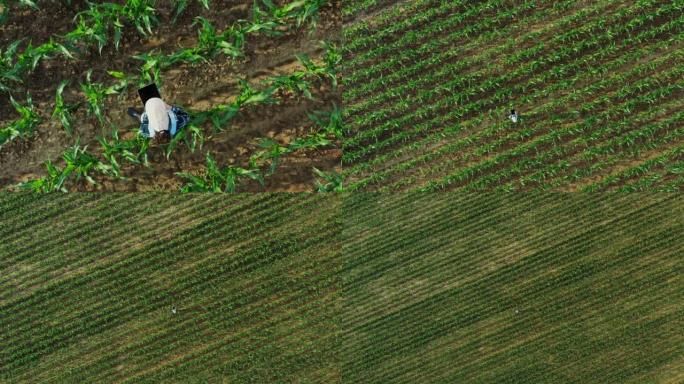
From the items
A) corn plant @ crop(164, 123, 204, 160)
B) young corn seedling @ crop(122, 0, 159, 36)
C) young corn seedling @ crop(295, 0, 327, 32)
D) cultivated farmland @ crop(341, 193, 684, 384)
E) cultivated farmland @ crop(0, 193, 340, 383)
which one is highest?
young corn seedling @ crop(122, 0, 159, 36)

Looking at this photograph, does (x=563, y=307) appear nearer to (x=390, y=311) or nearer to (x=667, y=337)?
(x=667, y=337)

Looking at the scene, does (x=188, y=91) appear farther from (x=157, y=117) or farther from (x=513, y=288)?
(x=513, y=288)

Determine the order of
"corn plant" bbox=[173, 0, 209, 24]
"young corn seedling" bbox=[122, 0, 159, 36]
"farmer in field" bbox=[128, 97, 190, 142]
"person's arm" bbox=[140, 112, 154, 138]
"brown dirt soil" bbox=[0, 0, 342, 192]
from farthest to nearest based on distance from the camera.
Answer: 1. "brown dirt soil" bbox=[0, 0, 342, 192]
2. "corn plant" bbox=[173, 0, 209, 24]
3. "young corn seedling" bbox=[122, 0, 159, 36]
4. "person's arm" bbox=[140, 112, 154, 138]
5. "farmer in field" bbox=[128, 97, 190, 142]

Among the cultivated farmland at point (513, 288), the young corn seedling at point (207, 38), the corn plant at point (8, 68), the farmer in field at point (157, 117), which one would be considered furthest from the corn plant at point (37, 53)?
the cultivated farmland at point (513, 288)

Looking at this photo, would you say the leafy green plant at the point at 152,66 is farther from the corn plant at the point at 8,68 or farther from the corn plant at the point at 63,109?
the corn plant at the point at 8,68

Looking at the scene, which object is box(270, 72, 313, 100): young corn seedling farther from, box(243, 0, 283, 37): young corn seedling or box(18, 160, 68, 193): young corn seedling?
box(18, 160, 68, 193): young corn seedling

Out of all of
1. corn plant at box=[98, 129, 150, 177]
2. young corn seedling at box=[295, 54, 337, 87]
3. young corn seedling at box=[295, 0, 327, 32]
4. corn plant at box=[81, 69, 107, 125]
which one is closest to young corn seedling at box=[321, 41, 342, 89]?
young corn seedling at box=[295, 54, 337, 87]
